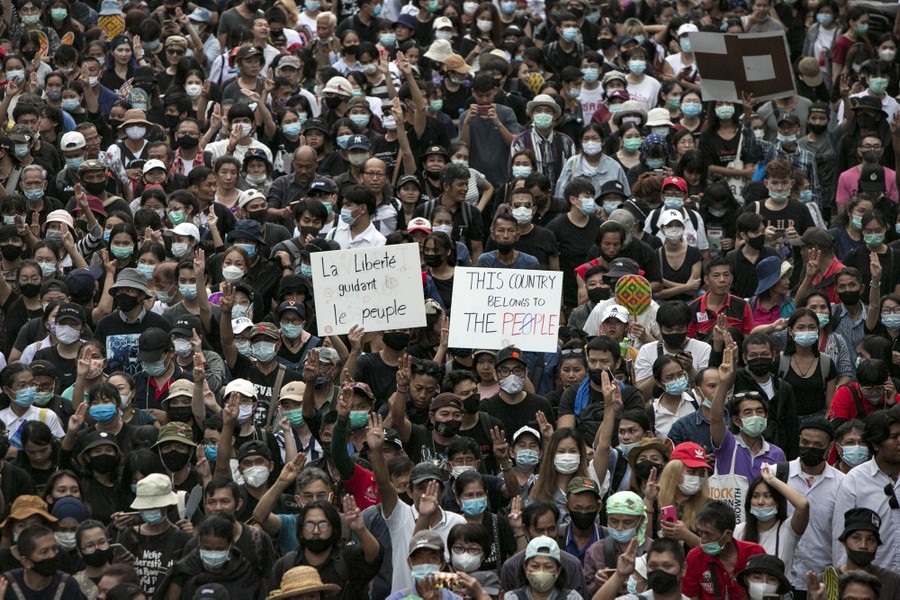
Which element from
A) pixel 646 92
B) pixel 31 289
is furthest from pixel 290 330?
pixel 646 92

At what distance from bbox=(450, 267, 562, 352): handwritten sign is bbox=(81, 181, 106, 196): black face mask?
400 cm

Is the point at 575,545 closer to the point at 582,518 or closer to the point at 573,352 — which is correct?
the point at 582,518

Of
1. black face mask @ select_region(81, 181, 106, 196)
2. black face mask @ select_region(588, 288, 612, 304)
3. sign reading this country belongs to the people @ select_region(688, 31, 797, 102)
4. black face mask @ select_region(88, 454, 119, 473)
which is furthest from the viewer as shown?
sign reading this country belongs to the people @ select_region(688, 31, 797, 102)

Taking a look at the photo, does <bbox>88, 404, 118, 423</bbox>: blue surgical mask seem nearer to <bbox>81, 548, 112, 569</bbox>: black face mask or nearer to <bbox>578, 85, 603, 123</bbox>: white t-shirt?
<bbox>81, 548, 112, 569</bbox>: black face mask

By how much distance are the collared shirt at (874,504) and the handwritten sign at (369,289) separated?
12.9 feet

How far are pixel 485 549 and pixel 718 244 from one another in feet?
22.5

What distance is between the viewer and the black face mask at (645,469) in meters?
12.5

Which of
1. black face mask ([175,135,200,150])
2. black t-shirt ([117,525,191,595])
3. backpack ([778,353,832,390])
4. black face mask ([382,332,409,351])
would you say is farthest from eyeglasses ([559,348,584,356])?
black face mask ([175,135,200,150])

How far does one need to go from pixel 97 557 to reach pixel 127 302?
3.79 meters

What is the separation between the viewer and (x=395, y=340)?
14734mm

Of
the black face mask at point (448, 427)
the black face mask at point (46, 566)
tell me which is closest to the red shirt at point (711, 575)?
the black face mask at point (448, 427)

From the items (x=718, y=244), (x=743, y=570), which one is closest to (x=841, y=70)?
(x=718, y=244)

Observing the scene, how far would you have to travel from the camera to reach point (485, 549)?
453 inches

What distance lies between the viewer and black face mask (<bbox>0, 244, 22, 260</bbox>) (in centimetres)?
1594
